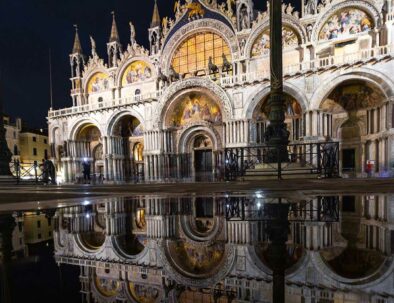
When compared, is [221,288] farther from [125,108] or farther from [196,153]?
[125,108]

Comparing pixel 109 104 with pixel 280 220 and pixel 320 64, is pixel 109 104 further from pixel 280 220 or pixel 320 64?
pixel 280 220

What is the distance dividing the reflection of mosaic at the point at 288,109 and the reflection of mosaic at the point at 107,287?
57.6 ft

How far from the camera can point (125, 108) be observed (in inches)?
918

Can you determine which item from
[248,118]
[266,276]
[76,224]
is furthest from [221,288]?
[248,118]

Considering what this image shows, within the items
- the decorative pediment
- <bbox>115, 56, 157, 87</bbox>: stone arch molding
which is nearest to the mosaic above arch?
<bbox>115, 56, 157, 87</bbox>: stone arch molding

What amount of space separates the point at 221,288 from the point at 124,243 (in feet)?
3.42

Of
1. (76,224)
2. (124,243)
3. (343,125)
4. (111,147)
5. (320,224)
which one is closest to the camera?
(124,243)

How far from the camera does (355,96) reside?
16.8m

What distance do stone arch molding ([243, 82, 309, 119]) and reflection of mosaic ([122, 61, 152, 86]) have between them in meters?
11.2

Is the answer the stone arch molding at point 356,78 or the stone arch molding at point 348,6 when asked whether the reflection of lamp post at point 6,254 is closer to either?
the stone arch molding at point 356,78

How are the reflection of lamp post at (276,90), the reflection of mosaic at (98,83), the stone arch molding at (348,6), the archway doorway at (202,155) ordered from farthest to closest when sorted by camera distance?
the reflection of mosaic at (98,83)
the archway doorway at (202,155)
the stone arch molding at (348,6)
the reflection of lamp post at (276,90)

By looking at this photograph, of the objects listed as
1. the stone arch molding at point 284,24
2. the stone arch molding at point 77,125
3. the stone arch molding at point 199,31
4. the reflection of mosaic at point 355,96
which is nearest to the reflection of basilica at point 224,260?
the reflection of mosaic at point 355,96

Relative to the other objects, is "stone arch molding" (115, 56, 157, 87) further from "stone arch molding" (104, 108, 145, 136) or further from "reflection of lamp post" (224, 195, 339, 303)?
"reflection of lamp post" (224, 195, 339, 303)

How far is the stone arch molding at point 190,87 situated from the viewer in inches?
725
